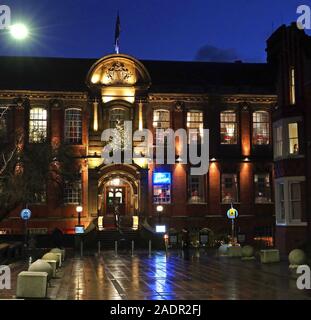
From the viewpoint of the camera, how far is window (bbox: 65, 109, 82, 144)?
46.6m

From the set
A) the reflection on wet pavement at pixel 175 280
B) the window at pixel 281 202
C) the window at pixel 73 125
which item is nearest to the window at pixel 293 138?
the window at pixel 281 202

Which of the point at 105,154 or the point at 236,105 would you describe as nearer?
the point at 105,154

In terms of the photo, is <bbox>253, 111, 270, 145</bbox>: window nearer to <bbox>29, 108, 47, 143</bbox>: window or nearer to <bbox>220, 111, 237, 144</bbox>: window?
<bbox>220, 111, 237, 144</bbox>: window

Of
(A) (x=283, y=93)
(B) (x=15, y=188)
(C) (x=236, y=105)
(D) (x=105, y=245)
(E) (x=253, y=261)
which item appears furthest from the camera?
(C) (x=236, y=105)

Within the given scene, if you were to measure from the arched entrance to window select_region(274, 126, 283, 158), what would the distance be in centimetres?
1296

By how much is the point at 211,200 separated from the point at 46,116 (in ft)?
47.2

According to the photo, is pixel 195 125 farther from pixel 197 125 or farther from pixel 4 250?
pixel 4 250

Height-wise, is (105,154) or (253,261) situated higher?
(105,154)

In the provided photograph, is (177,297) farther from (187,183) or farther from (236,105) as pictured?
(236,105)

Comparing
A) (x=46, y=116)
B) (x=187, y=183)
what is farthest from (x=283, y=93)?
(x=46, y=116)

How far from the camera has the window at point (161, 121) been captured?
46.9 metres

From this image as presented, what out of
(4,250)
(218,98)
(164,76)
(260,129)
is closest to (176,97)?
(218,98)

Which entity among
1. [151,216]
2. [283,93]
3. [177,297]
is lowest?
[177,297]

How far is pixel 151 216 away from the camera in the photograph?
151 ft
